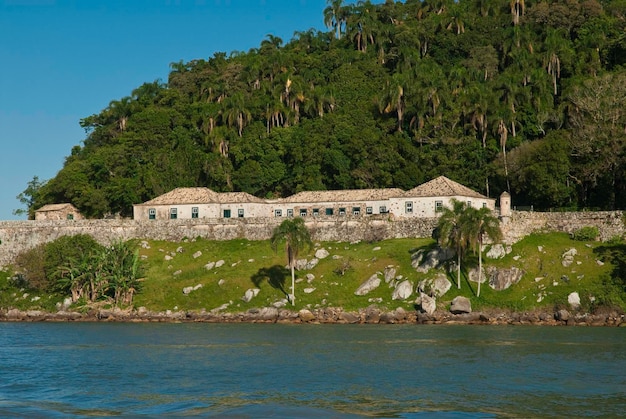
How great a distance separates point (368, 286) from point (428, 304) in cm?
802

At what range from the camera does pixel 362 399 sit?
137 feet

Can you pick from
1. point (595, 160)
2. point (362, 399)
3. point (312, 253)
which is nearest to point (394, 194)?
point (312, 253)

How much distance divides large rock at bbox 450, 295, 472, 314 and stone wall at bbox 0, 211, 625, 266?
44.6 ft

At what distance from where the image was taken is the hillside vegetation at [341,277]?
3359 inches

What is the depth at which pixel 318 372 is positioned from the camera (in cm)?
5159

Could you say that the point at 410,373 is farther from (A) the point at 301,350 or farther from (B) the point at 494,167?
(B) the point at 494,167

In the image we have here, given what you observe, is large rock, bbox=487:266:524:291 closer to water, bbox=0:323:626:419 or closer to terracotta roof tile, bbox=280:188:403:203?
water, bbox=0:323:626:419

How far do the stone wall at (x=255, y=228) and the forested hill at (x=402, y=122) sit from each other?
9520mm

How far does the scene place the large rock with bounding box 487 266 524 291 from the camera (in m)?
87.9

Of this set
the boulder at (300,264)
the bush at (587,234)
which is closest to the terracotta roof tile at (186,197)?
the boulder at (300,264)

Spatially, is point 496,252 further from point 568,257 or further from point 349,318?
point 349,318

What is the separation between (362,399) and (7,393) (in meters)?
18.9

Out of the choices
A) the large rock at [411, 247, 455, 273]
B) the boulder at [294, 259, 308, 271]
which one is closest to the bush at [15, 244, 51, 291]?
the boulder at [294, 259, 308, 271]

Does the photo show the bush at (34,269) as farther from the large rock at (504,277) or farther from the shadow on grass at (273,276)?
the large rock at (504,277)
